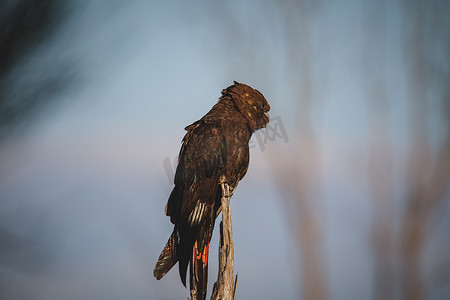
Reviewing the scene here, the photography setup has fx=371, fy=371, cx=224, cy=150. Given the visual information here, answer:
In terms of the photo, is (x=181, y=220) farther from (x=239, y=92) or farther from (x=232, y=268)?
(x=239, y=92)

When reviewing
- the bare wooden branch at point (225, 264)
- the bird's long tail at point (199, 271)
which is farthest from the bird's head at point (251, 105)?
the bird's long tail at point (199, 271)

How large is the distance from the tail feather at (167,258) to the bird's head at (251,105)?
1.33 m

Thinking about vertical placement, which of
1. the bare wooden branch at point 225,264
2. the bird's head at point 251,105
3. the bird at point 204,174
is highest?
the bird's head at point 251,105

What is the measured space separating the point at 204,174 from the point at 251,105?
847 mm

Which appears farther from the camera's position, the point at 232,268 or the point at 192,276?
the point at 192,276

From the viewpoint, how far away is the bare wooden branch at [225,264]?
10.1 ft

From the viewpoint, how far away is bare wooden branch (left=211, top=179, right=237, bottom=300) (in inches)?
121

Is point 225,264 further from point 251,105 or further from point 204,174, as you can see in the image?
point 251,105

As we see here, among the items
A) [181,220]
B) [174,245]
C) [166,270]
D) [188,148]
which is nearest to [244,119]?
[188,148]

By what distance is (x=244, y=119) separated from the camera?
12.1 feet

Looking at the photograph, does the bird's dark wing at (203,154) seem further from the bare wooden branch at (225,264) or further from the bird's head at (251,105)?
the bare wooden branch at (225,264)

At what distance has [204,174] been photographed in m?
3.60

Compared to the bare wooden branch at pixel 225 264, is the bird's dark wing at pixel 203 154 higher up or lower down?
higher up

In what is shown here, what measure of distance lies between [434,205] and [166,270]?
115 inches
